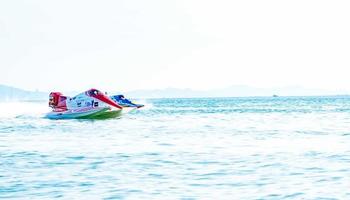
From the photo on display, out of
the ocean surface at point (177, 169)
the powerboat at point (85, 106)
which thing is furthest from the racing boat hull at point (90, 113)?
the ocean surface at point (177, 169)

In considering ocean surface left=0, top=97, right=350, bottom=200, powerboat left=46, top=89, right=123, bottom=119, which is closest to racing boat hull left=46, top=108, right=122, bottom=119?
powerboat left=46, top=89, right=123, bottom=119

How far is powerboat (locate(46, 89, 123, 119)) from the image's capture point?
6172 cm

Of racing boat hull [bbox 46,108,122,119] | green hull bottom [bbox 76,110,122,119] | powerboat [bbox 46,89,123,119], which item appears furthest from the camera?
green hull bottom [bbox 76,110,122,119]

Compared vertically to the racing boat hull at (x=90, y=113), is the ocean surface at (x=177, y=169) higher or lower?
lower

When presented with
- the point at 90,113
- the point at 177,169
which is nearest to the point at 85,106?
the point at 90,113

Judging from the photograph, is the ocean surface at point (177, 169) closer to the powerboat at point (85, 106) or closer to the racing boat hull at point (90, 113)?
the powerboat at point (85, 106)

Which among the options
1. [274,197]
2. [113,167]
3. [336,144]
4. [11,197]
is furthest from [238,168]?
[336,144]

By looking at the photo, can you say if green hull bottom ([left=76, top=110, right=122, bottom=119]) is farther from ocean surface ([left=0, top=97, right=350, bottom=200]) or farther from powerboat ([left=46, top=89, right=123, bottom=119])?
ocean surface ([left=0, top=97, right=350, bottom=200])

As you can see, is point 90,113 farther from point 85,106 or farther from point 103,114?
point 103,114

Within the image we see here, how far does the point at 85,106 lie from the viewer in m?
62.8

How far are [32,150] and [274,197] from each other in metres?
16.5

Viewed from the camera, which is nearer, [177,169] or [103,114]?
[177,169]

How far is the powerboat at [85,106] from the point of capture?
61719 millimetres

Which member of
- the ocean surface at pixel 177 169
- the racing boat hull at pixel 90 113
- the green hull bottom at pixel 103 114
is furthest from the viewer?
the green hull bottom at pixel 103 114
